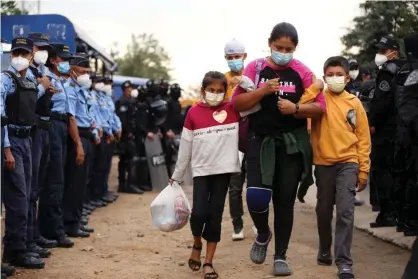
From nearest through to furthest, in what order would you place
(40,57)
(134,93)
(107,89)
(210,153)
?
(210,153), (40,57), (107,89), (134,93)

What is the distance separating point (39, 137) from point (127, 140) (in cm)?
640

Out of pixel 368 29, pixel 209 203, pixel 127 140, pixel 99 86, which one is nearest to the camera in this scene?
pixel 209 203

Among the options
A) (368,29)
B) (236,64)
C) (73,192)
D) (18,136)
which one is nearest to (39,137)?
(18,136)

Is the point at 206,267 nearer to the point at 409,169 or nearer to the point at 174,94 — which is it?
the point at 409,169

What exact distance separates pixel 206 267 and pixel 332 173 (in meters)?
1.36

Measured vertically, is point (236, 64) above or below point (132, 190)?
above

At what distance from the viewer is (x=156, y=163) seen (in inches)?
516

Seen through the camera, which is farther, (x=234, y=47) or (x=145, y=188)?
(x=145, y=188)

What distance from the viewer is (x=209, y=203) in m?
5.63

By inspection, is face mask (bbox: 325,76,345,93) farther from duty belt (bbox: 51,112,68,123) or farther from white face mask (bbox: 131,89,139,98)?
white face mask (bbox: 131,89,139,98)

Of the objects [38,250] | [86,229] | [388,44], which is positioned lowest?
[86,229]

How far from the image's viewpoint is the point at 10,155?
5457 mm

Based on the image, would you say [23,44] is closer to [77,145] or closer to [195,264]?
[77,145]

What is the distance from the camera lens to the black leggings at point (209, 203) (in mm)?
5566
